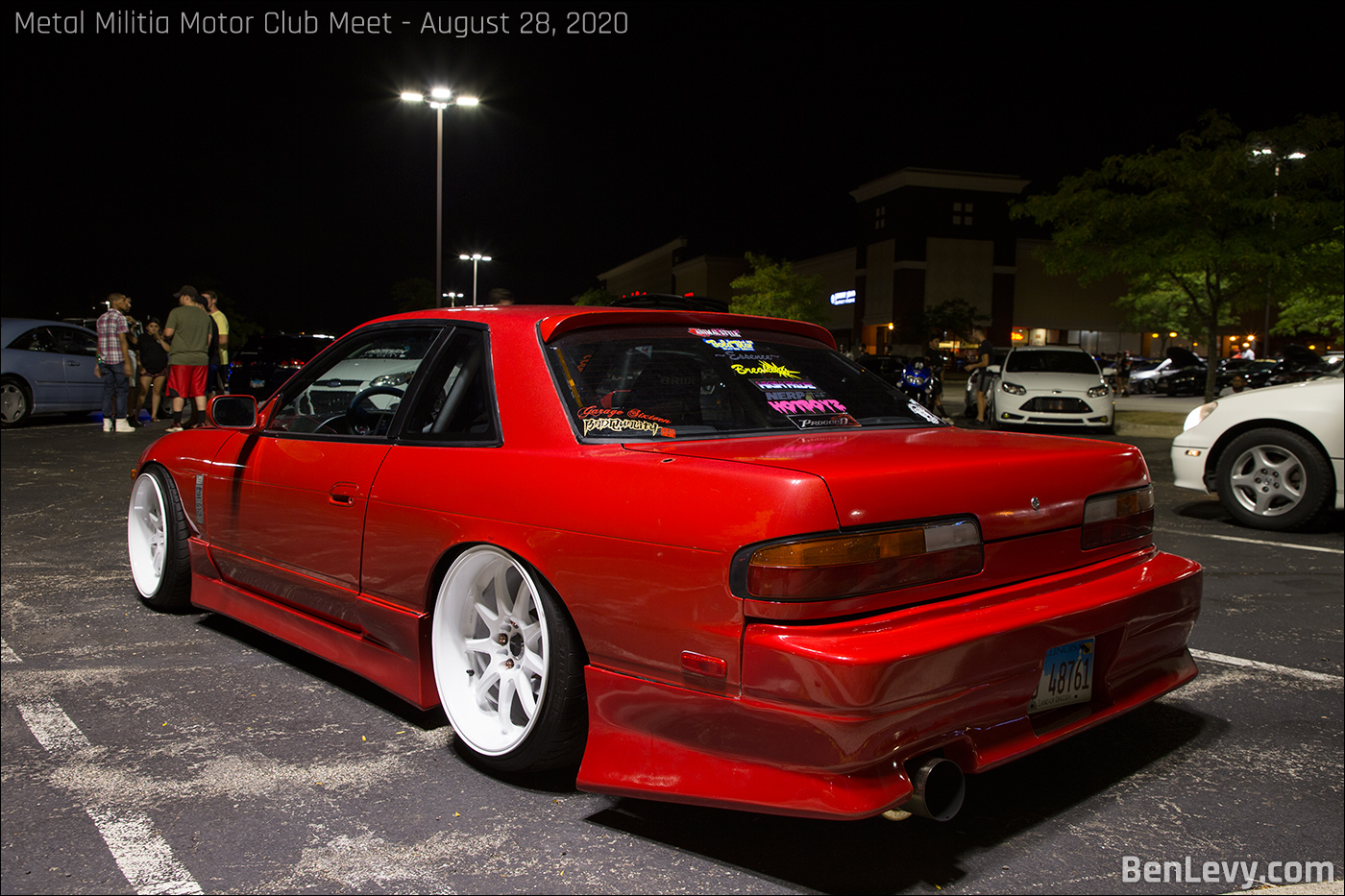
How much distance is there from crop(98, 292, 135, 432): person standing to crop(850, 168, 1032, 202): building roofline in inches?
2315

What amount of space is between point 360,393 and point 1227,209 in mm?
16669

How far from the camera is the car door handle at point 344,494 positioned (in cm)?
320

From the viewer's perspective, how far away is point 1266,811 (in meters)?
2.70

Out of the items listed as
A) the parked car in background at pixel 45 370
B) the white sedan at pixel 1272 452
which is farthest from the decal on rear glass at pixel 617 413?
the parked car in background at pixel 45 370

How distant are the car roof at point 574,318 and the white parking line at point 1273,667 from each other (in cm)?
224

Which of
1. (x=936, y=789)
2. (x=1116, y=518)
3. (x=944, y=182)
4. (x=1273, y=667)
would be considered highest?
(x=944, y=182)

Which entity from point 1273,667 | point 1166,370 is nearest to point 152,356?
point 1273,667

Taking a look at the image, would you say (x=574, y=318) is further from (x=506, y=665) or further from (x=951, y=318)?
(x=951, y=318)

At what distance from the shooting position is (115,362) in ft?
42.3

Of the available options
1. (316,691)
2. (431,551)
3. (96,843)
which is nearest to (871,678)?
(431,551)

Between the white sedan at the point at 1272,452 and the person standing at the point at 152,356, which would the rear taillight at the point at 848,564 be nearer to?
the white sedan at the point at 1272,452

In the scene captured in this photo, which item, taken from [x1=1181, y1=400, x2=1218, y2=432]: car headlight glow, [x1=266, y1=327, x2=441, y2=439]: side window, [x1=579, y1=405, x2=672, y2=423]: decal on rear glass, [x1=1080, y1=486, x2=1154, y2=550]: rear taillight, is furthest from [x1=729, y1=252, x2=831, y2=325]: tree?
[x1=579, y1=405, x2=672, y2=423]: decal on rear glass

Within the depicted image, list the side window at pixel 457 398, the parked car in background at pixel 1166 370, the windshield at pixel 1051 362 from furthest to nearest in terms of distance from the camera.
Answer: the parked car in background at pixel 1166 370
the windshield at pixel 1051 362
the side window at pixel 457 398

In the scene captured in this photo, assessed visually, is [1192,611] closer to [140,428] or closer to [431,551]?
[431,551]
